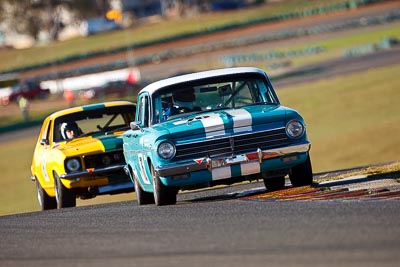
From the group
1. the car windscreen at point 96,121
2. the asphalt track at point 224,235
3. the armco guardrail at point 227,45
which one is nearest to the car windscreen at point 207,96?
the asphalt track at point 224,235

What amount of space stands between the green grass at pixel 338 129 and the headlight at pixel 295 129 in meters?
9.84

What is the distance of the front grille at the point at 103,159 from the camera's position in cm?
1448

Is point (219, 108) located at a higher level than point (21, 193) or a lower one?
higher

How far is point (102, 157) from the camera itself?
14.5 meters

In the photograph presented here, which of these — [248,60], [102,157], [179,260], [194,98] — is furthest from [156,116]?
[248,60]

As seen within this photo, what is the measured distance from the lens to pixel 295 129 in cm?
1140

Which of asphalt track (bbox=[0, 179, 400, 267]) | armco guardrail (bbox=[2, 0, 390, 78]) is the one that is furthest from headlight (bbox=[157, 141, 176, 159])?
armco guardrail (bbox=[2, 0, 390, 78])

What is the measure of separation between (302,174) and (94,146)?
362 centimetres

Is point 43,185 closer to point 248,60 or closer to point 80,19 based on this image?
point 248,60

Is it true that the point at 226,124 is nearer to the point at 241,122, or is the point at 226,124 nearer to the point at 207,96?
the point at 241,122

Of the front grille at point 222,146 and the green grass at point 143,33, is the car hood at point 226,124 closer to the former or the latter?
the front grille at point 222,146

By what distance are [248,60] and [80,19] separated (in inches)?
2345

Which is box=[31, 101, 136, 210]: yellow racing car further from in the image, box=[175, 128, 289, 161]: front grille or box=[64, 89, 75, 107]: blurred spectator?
box=[64, 89, 75, 107]: blurred spectator

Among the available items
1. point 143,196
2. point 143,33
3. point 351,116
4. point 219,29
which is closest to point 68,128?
point 143,196
